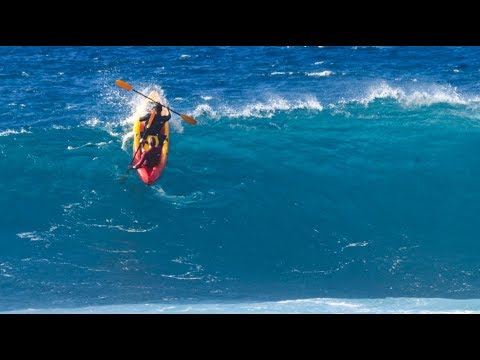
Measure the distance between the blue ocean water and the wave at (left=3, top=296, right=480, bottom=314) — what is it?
0.06 metres

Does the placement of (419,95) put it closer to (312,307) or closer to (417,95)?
(417,95)

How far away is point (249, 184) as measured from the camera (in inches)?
666

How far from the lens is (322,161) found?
58.4ft

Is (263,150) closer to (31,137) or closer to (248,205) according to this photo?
(248,205)

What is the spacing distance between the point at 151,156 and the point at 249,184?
2.74 m

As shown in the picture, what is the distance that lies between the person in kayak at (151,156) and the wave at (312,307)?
4.48m

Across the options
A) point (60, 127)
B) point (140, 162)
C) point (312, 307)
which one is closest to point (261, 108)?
point (140, 162)

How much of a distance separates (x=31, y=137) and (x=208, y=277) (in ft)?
25.6

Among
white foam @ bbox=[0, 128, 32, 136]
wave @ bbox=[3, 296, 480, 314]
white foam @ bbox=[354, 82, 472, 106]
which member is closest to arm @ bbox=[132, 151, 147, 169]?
white foam @ bbox=[0, 128, 32, 136]

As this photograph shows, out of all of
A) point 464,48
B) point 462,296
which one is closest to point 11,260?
point 462,296

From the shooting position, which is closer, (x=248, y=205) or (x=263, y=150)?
(x=248, y=205)

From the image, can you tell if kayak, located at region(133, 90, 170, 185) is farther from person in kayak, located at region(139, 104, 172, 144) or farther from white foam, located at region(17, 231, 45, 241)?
white foam, located at region(17, 231, 45, 241)

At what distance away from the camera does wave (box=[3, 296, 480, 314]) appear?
12.4 meters

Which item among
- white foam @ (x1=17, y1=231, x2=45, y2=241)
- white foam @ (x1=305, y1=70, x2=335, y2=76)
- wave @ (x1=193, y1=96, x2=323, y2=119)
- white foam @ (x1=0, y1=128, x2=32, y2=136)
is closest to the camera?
white foam @ (x1=17, y1=231, x2=45, y2=241)
